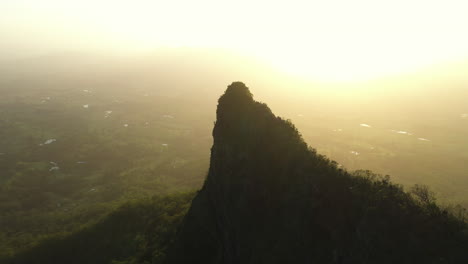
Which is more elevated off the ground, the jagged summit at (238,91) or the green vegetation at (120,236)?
the jagged summit at (238,91)

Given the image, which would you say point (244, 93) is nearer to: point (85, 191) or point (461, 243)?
point (461, 243)

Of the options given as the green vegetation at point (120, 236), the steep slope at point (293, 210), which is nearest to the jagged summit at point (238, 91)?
the steep slope at point (293, 210)

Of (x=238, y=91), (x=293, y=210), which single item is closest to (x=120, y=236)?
(x=238, y=91)

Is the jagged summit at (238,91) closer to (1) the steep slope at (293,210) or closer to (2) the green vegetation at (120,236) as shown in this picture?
(1) the steep slope at (293,210)

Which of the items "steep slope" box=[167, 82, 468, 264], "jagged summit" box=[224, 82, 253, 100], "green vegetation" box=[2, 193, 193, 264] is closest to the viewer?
"steep slope" box=[167, 82, 468, 264]

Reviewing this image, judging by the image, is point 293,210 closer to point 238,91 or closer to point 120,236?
point 238,91

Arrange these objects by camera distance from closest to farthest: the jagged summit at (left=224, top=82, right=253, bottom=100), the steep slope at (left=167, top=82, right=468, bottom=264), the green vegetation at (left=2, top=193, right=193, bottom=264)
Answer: the steep slope at (left=167, top=82, right=468, bottom=264) < the jagged summit at (left=224, top=82, right=253, bottom=100) < the green vegetation at (left=2, top=193, right=193, bottom=264)

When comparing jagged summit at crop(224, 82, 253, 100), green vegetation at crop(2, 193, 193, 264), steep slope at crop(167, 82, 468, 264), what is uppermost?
jagged summit at crop(224, 82, 253, 100)

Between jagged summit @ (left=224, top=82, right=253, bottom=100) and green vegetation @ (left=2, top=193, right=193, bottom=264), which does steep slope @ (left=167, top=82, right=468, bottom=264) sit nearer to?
jagged summit @ (left=224, top=82, right=253, bottom=100)

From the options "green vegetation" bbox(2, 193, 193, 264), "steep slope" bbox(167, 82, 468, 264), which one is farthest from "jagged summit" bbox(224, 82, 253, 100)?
"green vegetation" bbox(2, 193, 193, 264)
